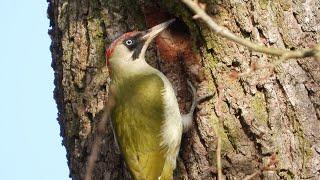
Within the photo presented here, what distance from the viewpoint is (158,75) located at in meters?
4.15

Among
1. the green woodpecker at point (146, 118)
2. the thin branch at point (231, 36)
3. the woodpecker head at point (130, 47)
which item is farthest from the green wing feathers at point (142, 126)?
the thin branch at point (231, 36)

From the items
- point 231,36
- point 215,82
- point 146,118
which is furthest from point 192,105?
point 231,36

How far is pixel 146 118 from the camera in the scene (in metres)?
4.21

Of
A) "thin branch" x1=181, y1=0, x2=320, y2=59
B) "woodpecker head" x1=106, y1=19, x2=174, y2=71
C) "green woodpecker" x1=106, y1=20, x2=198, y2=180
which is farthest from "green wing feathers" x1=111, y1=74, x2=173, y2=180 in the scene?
"thin branch" x1=181, y1=0, x2=320, y2=59

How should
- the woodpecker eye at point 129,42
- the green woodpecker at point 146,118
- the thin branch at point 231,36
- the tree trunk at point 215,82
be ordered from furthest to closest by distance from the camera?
the woodpecker eye at point 129,42 → the green woodpecker at point 146,118 → the tree trunk at point 215,82 → the thin branch at point 231,36

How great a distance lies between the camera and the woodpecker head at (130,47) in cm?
409

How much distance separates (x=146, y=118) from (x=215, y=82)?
0.56 meters

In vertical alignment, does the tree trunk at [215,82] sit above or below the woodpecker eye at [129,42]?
below

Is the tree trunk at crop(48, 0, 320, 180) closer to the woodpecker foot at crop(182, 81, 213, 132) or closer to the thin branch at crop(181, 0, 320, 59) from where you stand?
the woodpecker foot at crop(182, 81, 213, 132)

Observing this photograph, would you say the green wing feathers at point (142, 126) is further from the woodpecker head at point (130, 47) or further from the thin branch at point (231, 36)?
the thin branch at point (231, 36)

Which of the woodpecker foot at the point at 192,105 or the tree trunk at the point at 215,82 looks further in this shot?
the woodpecker foot at the point at 192,105

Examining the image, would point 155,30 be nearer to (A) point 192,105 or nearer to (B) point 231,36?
(A) point 192,105

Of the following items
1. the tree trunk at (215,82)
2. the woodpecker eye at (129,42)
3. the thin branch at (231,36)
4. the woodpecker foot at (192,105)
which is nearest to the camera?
the thin branch at (231,36)

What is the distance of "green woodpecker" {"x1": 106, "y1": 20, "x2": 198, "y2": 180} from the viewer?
4012mm
